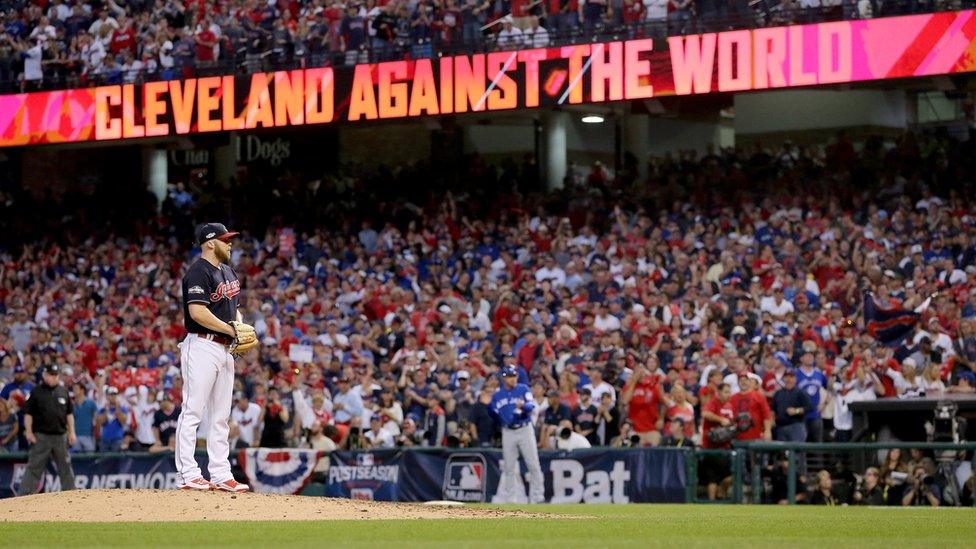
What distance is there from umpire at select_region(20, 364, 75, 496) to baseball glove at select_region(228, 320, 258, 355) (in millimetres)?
7397

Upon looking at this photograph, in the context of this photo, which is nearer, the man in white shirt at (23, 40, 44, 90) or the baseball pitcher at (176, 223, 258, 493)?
the baseball pitcher at (176, 223, 258, 493)

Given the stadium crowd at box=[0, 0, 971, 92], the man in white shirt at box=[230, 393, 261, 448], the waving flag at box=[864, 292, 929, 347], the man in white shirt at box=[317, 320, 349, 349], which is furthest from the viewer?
the stadium crowd at box=[0, 0, 971, 92]

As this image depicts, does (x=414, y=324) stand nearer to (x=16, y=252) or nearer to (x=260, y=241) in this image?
(x=260, y=241)

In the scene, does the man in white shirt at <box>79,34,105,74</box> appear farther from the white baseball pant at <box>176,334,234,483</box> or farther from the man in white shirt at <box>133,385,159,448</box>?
the white baseball pant at <box>176,334,234,483</box>

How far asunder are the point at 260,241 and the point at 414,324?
267 inches

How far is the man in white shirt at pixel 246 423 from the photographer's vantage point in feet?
72.8

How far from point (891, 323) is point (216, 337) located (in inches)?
467

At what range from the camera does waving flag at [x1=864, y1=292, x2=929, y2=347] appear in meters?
21.0

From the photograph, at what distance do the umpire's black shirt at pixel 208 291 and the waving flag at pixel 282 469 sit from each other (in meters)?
8.94

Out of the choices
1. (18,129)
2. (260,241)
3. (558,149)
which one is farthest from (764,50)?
(18,129)

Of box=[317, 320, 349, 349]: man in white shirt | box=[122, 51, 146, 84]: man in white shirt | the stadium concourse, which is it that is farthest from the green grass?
→ box=[122, 51, 146, 84]: man in white shirt

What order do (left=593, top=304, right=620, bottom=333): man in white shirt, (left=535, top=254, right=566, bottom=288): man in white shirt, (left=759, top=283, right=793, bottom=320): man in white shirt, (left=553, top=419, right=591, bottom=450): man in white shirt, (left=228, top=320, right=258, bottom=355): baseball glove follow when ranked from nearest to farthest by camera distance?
(left=228, top=320, right=258, bottom=355): baseball glove, (left=553, top=419, right=591, bottom=450): man in white shirt, (left=759, top=283, right=793, bottom=320): man in white shirt, (left=593, top=304, right=620, bottom=333): man in white shirt, (left=535, top=254, right=566, bottom=288): man in white shirt

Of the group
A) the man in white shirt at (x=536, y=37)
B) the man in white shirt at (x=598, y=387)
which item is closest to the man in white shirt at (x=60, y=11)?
the man in white shirt at (x=536, y=37)

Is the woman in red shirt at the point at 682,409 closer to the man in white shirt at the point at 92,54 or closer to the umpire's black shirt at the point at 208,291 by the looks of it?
the umpire's black shirt at the point at 208,291
